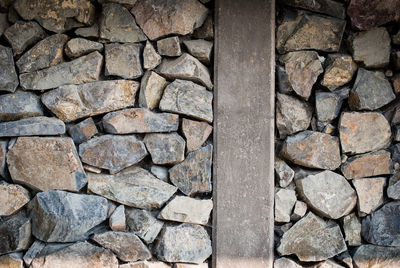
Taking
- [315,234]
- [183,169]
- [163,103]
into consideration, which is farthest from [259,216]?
[163,103]

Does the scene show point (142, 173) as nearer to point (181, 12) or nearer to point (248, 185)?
point (248, 185)

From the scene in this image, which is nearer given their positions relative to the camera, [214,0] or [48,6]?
[48,6]

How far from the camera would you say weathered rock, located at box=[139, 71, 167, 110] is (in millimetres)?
2262

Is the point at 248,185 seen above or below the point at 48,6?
Result: below

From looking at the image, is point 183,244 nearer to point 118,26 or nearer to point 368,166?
point 368,166

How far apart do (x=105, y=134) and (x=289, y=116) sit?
3.23 ft

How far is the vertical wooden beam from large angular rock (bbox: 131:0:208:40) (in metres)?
0.18

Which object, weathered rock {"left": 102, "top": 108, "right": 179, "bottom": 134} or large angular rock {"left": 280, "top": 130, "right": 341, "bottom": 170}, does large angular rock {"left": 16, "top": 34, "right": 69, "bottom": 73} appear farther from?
large angular rock {"left": 280, "top": 130, "right": 341, "bottom": 170}

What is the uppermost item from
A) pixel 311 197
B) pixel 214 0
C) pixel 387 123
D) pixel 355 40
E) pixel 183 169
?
pixel 214 0

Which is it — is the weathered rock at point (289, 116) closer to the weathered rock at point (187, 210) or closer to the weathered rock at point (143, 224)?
the weathered rock at point (187, 210)

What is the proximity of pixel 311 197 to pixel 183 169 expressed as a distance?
→ 0.70m

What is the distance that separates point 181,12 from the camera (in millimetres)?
2305

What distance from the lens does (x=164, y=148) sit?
2.27 m

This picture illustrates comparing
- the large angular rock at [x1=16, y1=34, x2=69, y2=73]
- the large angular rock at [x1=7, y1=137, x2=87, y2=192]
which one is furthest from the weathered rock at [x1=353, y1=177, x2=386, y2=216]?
the large angular rock at [x1=16, y1=34, x2=69, y2=73]
